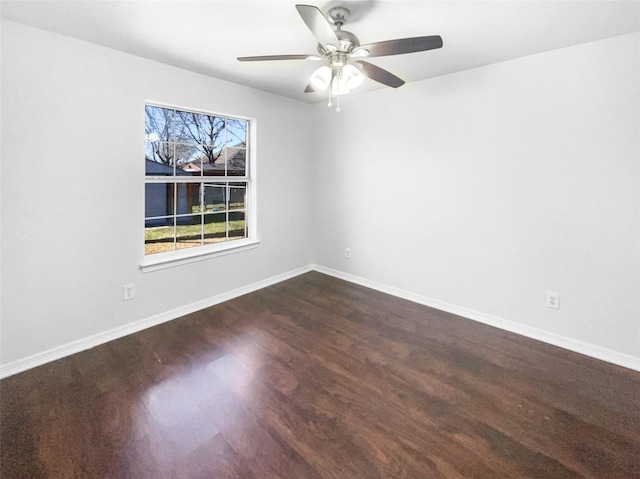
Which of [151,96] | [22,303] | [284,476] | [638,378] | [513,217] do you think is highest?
[151,96]

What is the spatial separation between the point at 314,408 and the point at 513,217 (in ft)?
7.39

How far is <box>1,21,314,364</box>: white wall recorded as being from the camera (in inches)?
79.6

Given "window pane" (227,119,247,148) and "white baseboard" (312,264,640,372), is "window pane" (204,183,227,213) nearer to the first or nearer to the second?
"window pane" (227,119,247,148)

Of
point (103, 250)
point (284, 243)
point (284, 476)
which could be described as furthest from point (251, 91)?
point (284, 476)

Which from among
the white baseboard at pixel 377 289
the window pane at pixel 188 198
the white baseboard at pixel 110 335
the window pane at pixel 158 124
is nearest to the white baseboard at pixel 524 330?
the white baseboard at pixel 377 289

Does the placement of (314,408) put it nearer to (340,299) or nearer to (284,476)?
(284,476)

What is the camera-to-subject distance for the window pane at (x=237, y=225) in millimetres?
3528

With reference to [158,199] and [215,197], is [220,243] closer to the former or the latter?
[215,197]

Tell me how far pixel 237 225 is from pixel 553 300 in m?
3.18

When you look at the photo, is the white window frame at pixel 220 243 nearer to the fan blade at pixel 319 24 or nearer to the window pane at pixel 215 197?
the window pane at pixel 215 197

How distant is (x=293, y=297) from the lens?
344 cm

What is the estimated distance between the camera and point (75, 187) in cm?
227

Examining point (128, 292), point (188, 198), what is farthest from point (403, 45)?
point (128, 292)

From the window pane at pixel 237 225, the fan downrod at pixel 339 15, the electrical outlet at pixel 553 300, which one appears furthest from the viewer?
the window pane at pixel 237 225
